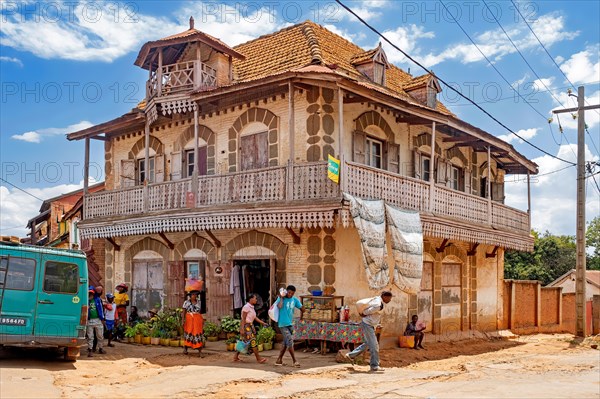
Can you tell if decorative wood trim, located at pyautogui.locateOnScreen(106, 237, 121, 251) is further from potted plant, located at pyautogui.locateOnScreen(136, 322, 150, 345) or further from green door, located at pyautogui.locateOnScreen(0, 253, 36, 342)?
green door, located at pyautogui.locateOnScreen(0, 253, 36, 342)

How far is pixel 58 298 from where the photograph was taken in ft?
37.4

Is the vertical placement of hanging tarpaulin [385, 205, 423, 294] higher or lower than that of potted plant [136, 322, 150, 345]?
higher

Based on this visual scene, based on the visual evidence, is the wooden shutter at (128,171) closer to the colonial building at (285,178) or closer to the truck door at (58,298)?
the colonial building at (285,178)

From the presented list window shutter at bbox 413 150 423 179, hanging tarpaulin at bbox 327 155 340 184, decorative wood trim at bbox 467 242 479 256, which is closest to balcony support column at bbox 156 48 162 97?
hanging tarpaulin at bbox 327 155 340 184

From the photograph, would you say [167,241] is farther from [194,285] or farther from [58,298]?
[58,298]

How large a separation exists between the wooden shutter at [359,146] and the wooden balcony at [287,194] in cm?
136

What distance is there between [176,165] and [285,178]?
5.43m

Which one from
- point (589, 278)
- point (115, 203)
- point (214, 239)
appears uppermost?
point (115, 203)

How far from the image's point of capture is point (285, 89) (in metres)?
15.3

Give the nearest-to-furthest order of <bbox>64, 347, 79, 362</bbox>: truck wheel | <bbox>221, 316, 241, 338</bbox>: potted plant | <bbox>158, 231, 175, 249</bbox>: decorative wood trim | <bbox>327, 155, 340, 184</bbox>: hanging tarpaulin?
<bbox>64, 347, 79, 362</bbox>: truck wheel, <bbox>327, 155, 340, 184</bbox>: hanging tarpaulin, <bbox>221, 316, 241, 338</bbox>: potted plant, <bbox>158, 231, 175, 249</bbox>: decorative wood trim

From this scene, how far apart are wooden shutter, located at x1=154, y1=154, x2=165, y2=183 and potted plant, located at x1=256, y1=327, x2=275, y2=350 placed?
21.4 ft

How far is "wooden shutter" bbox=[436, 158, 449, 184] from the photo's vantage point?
19391mm

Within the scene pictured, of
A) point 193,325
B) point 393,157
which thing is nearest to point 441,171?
point 393,157

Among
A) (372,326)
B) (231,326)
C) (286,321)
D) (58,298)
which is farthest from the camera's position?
(231,326)
